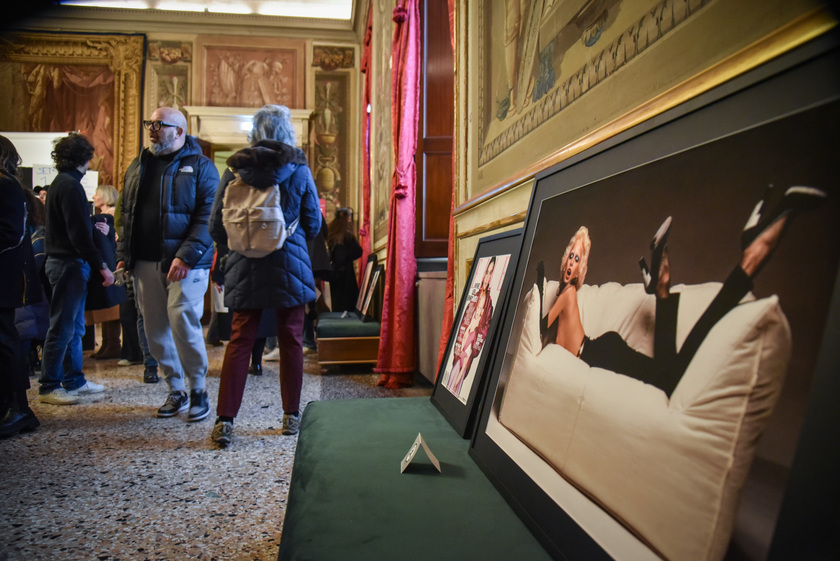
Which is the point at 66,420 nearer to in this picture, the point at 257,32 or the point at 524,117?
the point at 524,117

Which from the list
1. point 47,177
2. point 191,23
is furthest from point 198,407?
point 191,23

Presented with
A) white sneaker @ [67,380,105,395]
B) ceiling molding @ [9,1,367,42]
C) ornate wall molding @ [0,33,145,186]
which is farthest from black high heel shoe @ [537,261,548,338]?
ornate wall molding @ [0,33,145,186]

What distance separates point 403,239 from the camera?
3498 mm

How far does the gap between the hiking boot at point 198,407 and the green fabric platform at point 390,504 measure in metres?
1.85

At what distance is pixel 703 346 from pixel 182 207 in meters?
2.65

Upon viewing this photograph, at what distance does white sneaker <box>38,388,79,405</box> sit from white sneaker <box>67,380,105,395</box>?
0.24ft

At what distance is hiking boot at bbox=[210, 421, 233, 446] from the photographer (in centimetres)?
228

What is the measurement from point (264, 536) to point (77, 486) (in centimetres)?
91

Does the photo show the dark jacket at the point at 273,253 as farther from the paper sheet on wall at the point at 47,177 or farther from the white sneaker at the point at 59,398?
the paper sheet on wall at the point at 47,177

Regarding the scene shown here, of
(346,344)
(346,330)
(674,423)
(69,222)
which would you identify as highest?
(69,222)

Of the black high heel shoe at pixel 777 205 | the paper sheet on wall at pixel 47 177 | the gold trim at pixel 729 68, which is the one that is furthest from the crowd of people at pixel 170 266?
the paper sheet on wall at pixel 47 177

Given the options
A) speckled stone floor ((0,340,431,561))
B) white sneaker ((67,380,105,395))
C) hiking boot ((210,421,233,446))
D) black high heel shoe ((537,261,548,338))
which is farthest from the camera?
white sneaker ((67,380,105,395))

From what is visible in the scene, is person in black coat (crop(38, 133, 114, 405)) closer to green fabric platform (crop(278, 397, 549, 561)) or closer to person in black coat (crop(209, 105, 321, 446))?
person in black coat (crop(209, 105, 321, 446))

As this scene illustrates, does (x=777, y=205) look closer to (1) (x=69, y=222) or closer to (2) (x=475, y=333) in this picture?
(2) (x=475, y=333)
